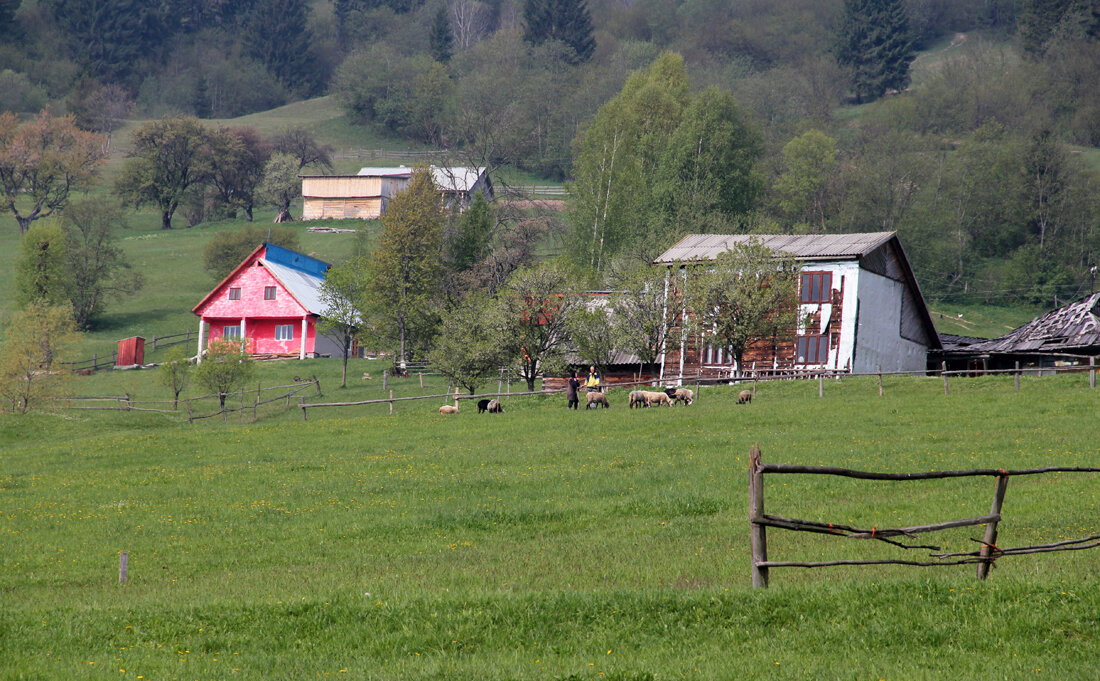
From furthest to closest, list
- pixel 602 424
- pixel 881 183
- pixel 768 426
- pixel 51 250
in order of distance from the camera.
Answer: pixel 881 183, pixel 51 250, pixel 602 424, pixel 768 426

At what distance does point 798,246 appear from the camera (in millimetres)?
50250

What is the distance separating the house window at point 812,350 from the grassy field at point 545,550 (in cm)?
1263

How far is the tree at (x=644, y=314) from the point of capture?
47.7m

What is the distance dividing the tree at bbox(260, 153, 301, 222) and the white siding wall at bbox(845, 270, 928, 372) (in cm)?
7597

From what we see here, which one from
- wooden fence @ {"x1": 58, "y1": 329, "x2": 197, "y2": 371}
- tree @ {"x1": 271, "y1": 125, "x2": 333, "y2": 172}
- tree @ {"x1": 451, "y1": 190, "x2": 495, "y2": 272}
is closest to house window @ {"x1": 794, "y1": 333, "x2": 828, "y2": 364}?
tree @ {"x1": 451, "y1": 190, "x2": 495, "y2": 272}

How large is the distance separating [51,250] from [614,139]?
4237 cm

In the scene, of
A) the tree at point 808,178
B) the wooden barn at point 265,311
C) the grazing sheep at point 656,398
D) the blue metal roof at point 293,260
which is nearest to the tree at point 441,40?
the tree at point 808,178

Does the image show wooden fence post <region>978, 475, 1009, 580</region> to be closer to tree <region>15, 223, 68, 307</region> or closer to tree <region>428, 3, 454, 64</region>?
tree <region>15, 223, 68, 307</region>

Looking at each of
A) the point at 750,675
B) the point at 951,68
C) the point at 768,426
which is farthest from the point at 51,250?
the point at 951,68

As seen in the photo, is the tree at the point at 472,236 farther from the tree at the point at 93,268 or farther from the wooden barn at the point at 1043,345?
the wooden barn at the point at 1043,345

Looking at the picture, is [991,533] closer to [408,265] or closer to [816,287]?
[816,287]

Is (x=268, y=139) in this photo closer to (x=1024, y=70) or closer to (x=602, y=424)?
(x=1024, y=70)

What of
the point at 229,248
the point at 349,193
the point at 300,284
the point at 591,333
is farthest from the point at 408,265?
the point at 349,193

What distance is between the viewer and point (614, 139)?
75562mm
